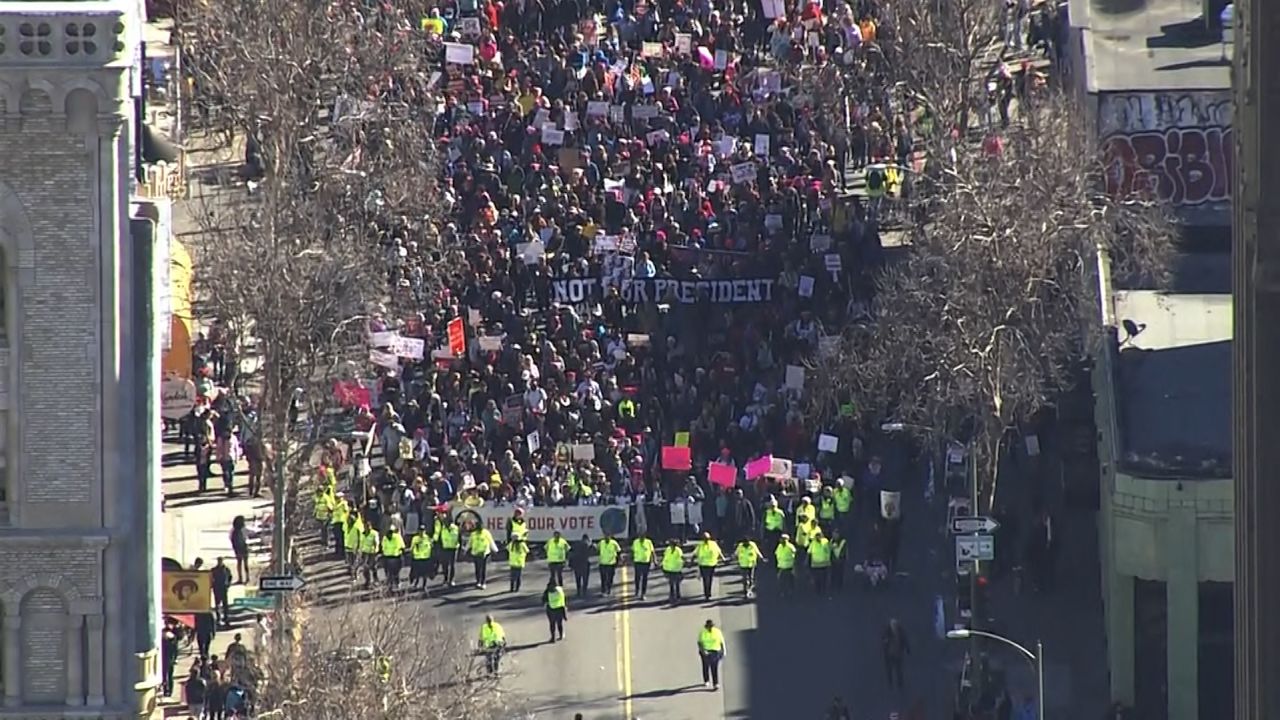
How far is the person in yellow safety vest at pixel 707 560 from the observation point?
332 ft

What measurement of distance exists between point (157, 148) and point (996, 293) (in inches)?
588

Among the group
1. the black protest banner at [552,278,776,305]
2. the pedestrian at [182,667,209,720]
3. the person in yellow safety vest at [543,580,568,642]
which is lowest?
the pedestrian at [182,667,209,720]

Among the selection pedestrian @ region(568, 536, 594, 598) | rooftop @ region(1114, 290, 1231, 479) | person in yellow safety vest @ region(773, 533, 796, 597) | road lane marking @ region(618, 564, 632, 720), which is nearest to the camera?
road lane marking @ region(618, 564, 632, 720)

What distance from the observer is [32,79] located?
8512 centimetres

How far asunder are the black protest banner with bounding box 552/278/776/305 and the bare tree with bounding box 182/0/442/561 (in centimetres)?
271

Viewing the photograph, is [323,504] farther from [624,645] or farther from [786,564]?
[786,564]

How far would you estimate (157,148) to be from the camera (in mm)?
102750

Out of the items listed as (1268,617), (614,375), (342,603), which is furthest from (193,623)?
(1268,617)

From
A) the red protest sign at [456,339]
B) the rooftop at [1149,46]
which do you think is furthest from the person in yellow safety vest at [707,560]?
the rooftop at [1149,46]

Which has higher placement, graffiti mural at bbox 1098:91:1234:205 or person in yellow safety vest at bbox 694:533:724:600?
graffiti mural at bbox 1098:91:1234:205

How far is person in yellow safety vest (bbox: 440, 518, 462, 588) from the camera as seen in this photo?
336 ft

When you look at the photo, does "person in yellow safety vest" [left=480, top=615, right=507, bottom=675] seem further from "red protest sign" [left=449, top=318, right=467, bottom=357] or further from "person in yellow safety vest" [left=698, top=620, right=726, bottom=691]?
"red protest sign" [left=449, top=318, right=467, bottom=357]

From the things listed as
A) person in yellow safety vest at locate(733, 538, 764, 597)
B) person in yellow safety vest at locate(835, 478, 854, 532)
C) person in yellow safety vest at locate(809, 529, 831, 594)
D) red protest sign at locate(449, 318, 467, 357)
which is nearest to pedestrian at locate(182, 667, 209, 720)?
person in yellow safety vest at locate(733, 538, 764, 597)

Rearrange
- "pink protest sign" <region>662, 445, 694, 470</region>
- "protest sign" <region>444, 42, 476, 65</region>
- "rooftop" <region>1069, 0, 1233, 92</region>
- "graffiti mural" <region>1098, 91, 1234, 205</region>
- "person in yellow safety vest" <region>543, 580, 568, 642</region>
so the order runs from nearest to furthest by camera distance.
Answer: "person in yellow safety vest" <region>543, 580, 568, 642</region>, "pink protest sign" <region>662, 445, 694, 470</region>, "graffiti mural" <region>1098, 91, 1234, 205</region>, "rooftop" <region>1069, 0, 1233, 92</region>, "protest sign" <region>444, 42, 476, 65</region>
